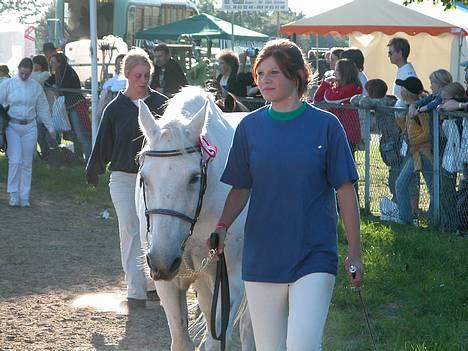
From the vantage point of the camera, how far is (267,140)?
14.3ft

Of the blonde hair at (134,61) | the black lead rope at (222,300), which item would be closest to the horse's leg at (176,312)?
the black lead rope at (222,300)

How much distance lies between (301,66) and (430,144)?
258 inches

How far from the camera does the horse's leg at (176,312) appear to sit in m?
5.77

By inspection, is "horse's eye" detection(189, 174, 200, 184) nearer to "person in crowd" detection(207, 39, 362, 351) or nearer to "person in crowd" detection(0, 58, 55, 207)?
"person in crowd" detection(207, 39, 362, 351)

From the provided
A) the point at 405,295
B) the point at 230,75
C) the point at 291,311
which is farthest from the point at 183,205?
the point at 230,75

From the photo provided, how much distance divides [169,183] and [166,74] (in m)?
10.4

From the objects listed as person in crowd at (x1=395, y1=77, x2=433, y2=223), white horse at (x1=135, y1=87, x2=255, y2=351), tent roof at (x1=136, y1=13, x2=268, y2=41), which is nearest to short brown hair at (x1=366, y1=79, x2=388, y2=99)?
person in crowd at (x1=395, y1=77, x2=433, y2=223)

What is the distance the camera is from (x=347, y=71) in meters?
12.6

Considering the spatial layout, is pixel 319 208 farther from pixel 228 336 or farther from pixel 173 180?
pixel 228 336

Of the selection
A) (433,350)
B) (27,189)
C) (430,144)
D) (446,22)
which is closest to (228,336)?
(433,350)

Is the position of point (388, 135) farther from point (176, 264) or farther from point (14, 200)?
point (176, 264)

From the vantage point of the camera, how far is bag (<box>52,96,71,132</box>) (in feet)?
53.6

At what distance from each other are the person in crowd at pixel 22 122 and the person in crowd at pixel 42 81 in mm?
3463

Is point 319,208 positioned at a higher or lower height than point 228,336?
higher
